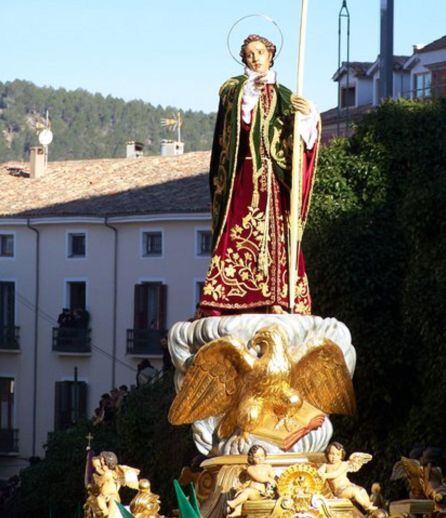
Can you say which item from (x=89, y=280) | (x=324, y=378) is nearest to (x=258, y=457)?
(x=324, y=378)

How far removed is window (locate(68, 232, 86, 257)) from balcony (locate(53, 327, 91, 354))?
216cm

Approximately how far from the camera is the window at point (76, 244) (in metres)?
51.4

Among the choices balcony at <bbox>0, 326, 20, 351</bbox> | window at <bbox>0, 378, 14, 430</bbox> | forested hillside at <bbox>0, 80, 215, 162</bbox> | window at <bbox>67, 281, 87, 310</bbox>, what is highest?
forested hillside at <bbox>0, 80, 215, 162</bbox>

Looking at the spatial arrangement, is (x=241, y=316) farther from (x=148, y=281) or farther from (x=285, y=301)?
(x=148, y=281)

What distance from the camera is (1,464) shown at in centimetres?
5269

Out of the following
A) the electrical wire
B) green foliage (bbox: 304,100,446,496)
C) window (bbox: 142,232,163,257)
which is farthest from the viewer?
the electrical wire

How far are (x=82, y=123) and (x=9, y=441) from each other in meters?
94.4

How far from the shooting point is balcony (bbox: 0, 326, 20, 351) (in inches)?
2064

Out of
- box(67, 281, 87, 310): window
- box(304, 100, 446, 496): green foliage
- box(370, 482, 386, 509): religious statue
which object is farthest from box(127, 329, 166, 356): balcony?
box(370, 482, 386, 509): religious statue

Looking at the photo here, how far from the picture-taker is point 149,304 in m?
49.8

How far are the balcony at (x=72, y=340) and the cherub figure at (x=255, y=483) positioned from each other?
37.3 meters

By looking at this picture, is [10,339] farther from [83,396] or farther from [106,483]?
[106,483]

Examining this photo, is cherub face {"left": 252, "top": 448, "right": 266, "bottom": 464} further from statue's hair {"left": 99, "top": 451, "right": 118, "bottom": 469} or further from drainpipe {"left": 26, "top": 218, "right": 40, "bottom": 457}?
drainpipe {"left": 26, "top": 218, "right": 40, "bottom": 457}

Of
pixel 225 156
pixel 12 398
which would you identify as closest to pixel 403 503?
pixel 225 156
